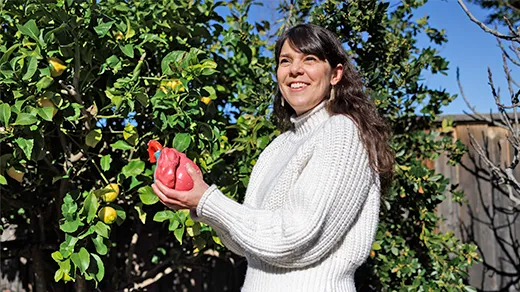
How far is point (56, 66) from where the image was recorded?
190 cm

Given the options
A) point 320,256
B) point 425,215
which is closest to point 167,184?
point 320,256

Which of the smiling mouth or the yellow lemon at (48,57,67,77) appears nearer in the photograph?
the smiling mouth

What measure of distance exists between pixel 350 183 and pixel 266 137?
40.7 inches

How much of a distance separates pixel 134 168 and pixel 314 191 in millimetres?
1020

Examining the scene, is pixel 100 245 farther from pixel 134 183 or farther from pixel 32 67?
pixel 32 67

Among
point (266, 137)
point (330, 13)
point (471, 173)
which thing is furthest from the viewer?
point (471, 173)

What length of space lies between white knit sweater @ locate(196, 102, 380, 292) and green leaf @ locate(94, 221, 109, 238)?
70 cm

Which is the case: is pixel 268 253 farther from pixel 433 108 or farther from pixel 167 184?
pixel 433 108

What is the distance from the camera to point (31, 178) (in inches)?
98.2

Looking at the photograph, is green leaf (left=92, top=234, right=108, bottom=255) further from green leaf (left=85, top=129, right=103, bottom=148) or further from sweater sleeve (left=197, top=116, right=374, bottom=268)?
sweater sleeve (left=197, top=116, right=374, bottom=268)

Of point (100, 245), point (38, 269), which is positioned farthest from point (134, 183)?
point (38, 269)

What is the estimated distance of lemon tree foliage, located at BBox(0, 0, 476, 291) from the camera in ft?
6.13

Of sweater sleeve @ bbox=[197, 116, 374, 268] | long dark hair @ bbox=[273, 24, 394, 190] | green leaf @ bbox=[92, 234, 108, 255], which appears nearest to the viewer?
sweater sleeve @ bbox=[197, 116, 374, 268]

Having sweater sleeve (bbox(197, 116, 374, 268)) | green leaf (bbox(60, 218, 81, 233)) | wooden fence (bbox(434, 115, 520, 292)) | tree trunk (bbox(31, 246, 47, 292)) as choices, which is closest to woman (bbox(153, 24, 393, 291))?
sweater sleeve (bbox(197, 116, 374, 268))
